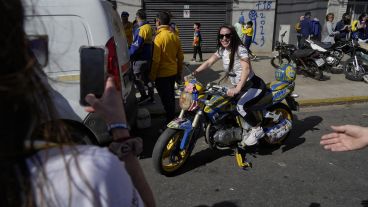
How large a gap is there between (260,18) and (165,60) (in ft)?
32.0

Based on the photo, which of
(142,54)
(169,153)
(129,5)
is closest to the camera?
(169,153)

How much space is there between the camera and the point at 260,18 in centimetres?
1411

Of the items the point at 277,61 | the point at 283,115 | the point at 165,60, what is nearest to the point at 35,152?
the point at 165,60

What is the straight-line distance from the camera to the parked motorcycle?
9.38 meters

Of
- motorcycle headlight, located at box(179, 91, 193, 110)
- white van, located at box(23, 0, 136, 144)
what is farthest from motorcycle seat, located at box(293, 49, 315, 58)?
white van, located at box(23, 0, 136, 144)

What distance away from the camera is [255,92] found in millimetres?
A: 4484

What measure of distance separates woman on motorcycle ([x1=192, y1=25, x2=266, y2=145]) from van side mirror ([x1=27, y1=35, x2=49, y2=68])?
10.3 ft

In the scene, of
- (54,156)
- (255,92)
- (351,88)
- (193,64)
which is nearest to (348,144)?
(54,156)

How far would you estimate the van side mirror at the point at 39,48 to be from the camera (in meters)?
0.95

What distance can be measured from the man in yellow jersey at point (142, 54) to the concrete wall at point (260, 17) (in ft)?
25.7

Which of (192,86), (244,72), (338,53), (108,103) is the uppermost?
(108,103)

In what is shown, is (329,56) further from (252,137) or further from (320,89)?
(252,137)

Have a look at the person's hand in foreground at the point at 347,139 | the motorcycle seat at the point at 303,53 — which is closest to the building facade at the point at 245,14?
the motorcycle seat at the point at 303,53

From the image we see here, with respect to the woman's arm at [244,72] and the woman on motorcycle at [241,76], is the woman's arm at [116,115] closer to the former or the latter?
the woman on motorcycle at [241,76]
